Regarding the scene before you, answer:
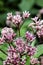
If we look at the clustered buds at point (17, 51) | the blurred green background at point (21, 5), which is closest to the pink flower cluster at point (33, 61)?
the clustered buds at point (17, 51)

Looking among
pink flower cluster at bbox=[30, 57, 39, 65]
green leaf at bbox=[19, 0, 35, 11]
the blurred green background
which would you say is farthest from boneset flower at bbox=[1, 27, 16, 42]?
green leaf at bbox=[19, 0, 35, 11]

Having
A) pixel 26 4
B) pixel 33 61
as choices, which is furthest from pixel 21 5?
pixel 33 61

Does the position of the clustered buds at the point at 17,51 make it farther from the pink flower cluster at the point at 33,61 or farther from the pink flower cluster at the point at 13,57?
the pink flower cluster at the point at 33,61

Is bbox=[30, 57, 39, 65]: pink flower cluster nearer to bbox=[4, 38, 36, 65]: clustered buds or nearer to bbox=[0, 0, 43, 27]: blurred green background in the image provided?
bbox=[4, 38, 36, 65]: clustered buds

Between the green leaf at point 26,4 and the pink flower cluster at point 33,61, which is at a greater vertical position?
the pink flower cluster at point 33,61

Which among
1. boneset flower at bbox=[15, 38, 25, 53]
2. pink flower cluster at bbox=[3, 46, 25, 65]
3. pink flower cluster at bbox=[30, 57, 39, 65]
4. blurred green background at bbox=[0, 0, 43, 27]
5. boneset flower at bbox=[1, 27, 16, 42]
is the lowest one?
blurred green background at bbox=[0, 0, 43, 27]

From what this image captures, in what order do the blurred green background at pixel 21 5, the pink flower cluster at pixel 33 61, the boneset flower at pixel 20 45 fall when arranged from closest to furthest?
1. the boneset flower at pixel 20 45
2. the pink flower cluster at pixel 33 61
3. the blurred green background at pixel 21 5

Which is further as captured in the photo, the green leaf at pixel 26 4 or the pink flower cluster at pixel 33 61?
the green leaf at pixel 26 4

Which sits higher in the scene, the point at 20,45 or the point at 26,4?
the point at 20,45

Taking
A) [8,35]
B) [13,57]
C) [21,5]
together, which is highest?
[8,35]

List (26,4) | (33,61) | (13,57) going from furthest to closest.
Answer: (26,4)
(33,61)
(13,57)

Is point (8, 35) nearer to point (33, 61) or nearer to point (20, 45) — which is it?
point (20, 45)

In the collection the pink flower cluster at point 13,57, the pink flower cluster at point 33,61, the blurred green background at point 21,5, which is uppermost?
the pink flower cluster at point 13,57
